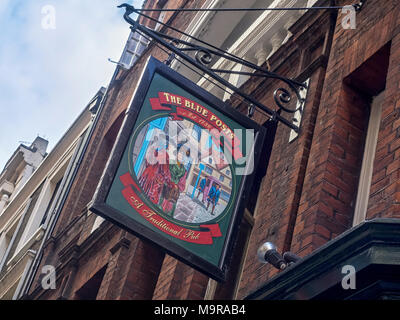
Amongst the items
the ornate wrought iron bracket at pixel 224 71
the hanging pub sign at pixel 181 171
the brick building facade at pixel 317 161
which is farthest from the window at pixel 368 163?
the hanging pub sign at pixel 181 171

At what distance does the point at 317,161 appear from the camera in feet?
27.2

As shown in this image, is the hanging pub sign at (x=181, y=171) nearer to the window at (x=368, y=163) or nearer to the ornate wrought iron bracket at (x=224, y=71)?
the ornate wrought iron bracket at (x=224, y=71)

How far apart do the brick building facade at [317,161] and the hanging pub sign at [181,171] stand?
561 mm

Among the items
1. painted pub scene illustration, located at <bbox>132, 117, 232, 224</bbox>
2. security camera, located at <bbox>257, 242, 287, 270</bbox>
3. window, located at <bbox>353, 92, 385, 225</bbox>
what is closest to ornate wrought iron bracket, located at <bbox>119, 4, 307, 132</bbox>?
A: painted pub scene illustration, located at <bbox>132, 117, 232, 224</bbox>

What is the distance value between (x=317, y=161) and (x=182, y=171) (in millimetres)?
1346

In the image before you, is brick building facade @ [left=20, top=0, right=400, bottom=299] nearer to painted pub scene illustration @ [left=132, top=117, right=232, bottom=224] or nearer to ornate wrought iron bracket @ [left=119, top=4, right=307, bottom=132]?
ornate wrought iron bracket @ [left=119, top=4, right=307, bottom=132]

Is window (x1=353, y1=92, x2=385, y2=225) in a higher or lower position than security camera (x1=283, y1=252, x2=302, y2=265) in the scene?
higher

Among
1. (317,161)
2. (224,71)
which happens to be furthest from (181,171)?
(224,71)

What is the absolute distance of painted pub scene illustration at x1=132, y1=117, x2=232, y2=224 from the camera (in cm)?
788

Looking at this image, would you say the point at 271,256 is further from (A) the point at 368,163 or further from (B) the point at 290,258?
(A) the point at 368,163

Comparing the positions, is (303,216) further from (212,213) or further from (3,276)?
(3,276)
